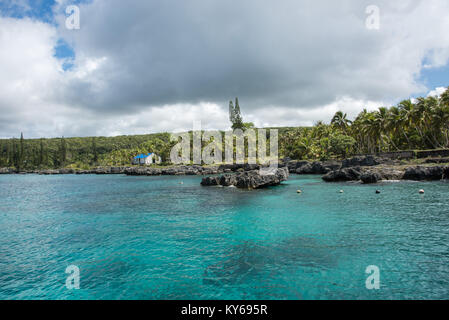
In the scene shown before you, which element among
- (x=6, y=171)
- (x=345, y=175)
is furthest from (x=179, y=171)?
(x=6, y=171)

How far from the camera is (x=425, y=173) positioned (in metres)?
43.4

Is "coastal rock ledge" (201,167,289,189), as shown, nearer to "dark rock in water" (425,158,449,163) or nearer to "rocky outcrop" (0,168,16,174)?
"dark rock in water" (425,158,449,163)

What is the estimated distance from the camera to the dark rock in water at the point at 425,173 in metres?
42.5

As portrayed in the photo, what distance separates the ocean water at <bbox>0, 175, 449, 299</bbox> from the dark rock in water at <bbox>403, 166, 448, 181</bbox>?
24374 millimetres

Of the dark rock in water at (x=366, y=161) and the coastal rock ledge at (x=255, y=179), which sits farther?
the dark rock in water at (x=366, y=161)

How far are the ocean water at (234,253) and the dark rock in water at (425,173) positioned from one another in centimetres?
2437

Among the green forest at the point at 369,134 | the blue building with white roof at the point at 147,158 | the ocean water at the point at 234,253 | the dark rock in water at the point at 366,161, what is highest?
the green forest at the point at 369,134

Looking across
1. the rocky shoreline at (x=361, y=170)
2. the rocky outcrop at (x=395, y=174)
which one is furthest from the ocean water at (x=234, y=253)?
the rocky shoreline at (x=361, y=170)

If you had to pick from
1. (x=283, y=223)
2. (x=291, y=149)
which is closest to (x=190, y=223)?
(x=283, y=223)

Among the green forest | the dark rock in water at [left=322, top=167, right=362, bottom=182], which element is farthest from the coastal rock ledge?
the green forest

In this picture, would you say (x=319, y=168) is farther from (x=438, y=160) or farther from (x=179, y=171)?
(x=179, y=171)

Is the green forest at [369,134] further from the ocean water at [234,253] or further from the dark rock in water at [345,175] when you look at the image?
the ocean water at [234,253]

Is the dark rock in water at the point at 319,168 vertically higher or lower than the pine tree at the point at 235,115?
lower
